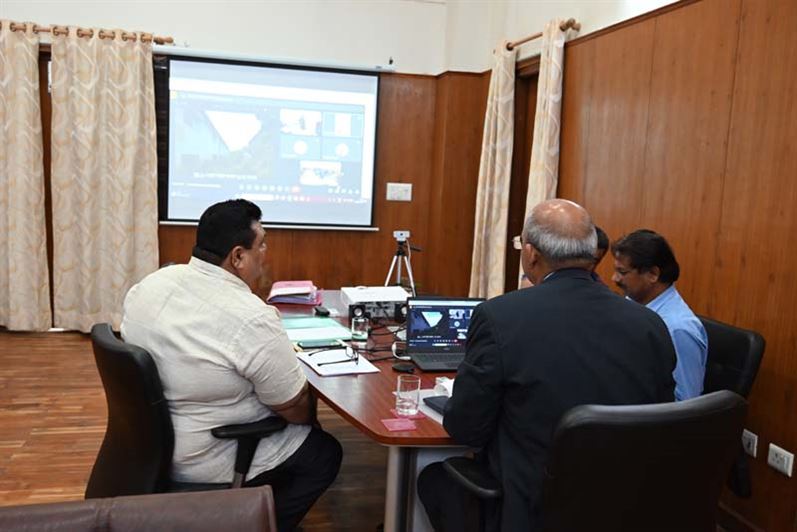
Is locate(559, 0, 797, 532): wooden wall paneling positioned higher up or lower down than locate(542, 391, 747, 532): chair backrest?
higher up

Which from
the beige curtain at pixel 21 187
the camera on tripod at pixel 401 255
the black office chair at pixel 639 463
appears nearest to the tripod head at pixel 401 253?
the camera on tripod at pixel 401 255

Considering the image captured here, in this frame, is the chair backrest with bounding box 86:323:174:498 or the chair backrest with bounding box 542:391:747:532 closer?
the chair backrest with bounding box 542:391:747:532

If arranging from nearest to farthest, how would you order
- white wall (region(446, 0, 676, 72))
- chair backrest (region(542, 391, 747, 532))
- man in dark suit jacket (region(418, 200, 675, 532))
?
chair backrest (region(542, 391, 747, 532)), man in dark suit jacket (region(418, 200, 675, 532)), white wall (region(446, 0, 676, 72))

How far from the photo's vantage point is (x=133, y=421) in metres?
1.88

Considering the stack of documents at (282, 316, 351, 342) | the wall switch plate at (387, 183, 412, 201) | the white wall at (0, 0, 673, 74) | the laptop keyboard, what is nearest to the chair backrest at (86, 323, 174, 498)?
the stack of documents at (282, 316, 351, 342)

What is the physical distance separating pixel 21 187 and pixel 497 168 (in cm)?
362

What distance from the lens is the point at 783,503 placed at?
253cm

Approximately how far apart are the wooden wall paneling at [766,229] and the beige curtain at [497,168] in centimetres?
215

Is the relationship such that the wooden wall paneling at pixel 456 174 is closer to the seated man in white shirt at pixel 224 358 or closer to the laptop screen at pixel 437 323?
the laptop screen at pixel 437 323

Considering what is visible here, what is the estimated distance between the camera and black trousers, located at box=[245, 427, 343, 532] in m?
2.17

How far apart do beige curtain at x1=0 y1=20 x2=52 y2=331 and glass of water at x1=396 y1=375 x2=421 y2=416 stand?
4102 mm

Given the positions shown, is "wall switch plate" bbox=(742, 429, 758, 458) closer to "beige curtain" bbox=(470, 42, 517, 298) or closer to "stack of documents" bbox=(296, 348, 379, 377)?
"stack of documents" bbox=(296, 348, 379, 377)

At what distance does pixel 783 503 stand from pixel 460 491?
1485 mm

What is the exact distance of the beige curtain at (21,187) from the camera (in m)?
4.97
